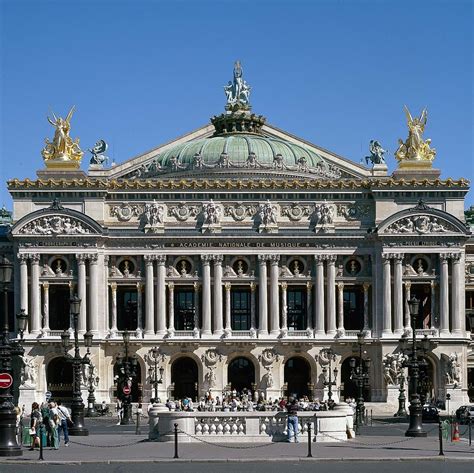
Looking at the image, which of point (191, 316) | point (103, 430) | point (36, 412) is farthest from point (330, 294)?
point (36, 412)

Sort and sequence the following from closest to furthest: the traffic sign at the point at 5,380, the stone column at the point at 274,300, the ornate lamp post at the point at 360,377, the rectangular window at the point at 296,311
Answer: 1. the traffic sign at the point at 5,380
2. the ornate lamp post at the point at 360,377
3. the stone column at the point at 274,300
4. the rectangular window at the point at 296,311

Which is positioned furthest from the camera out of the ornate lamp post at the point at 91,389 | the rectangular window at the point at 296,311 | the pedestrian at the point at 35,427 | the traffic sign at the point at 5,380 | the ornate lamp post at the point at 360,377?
the rectangular window at the point at 296,311

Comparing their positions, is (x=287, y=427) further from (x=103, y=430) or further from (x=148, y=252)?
(x=148, y=252)

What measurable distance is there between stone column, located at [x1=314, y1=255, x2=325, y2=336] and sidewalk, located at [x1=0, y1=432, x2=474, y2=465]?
5103cm

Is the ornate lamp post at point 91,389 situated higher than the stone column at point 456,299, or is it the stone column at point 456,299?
the stone column at point 456,299

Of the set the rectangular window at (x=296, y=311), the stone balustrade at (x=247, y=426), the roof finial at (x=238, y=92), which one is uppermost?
the roof finial at (x=238, y=92)

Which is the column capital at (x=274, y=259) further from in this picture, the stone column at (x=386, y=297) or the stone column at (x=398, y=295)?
the stone column at (x=398, y=295)

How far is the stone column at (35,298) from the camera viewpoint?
11869 cm


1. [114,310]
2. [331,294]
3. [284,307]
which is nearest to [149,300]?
[114,310]

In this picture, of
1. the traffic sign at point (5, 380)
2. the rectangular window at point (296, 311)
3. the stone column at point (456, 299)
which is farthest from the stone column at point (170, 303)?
the traffic sign at point (5, 380)

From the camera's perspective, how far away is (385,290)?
120 m

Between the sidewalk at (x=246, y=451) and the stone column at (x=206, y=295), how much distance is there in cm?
5084

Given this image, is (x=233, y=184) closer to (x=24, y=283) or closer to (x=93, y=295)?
(x=93, y=295)

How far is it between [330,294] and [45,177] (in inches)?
1097
